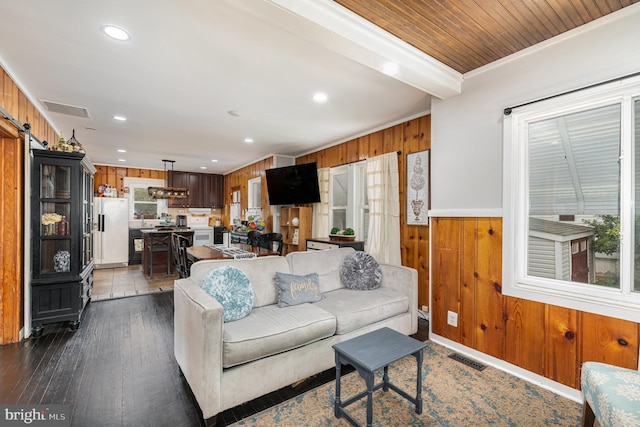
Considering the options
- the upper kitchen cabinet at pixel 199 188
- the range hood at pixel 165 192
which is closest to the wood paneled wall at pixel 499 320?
the range hood at pixel 165 192

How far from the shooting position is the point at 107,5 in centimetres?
173

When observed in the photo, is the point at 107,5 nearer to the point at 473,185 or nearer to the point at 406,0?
the point at 406,0

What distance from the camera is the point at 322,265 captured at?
3074 millimetres

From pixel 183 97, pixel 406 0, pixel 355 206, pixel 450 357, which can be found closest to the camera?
pixel 406 0

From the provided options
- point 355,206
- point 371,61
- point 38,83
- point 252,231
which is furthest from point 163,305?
point 371,61

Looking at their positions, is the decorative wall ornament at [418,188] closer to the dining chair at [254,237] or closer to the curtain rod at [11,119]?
the dining chair at [254,237]

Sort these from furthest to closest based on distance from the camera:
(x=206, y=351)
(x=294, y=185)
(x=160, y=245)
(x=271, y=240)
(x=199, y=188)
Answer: (x=199, y=188) < (x=160, y=245) < (x=271, y=240) < (x=294, y=185) < (x=206, y=351)

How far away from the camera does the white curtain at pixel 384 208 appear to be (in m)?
3.88

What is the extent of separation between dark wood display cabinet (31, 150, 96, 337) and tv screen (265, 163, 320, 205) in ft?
9.77

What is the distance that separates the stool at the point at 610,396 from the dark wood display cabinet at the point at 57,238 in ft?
14.3

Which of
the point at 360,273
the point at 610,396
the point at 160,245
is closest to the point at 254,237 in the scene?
the point at 160,245

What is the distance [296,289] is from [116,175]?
24.1 feet

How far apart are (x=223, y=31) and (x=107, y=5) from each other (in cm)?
67

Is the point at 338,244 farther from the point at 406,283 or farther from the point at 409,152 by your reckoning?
the point at 409,152
